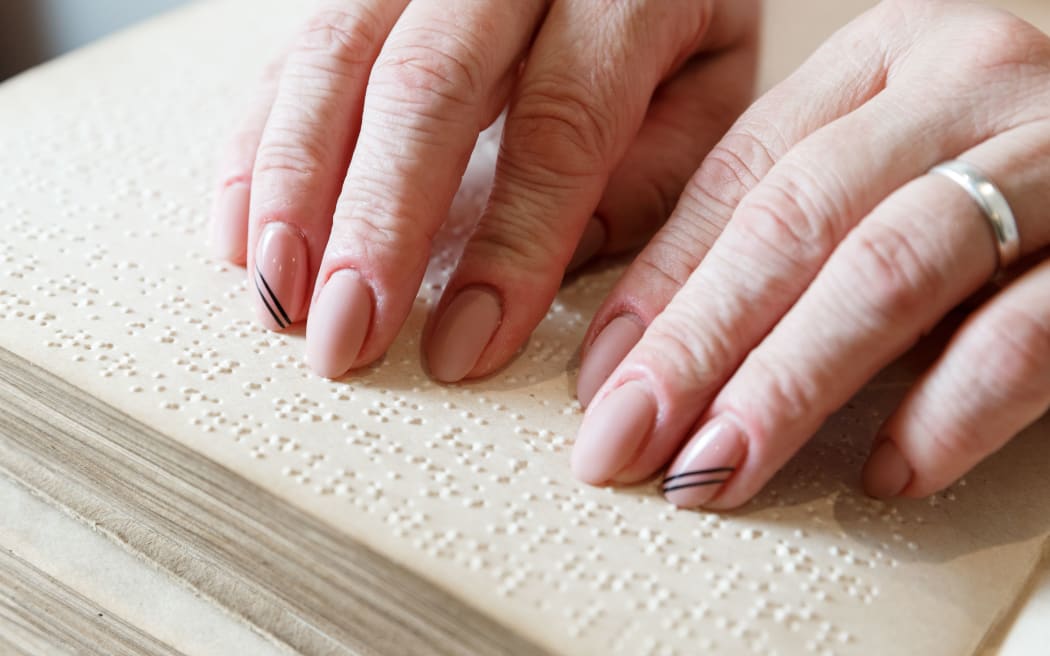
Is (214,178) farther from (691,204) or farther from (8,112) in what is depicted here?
(691,204)

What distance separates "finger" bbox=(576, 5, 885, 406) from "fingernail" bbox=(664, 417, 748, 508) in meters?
0.09

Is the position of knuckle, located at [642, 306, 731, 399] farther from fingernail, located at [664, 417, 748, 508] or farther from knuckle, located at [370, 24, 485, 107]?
knuckle, located at [370, 24, 485, 107]

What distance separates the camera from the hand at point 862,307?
0.47 metres

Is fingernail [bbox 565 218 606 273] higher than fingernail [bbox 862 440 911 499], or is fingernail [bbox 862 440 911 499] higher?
fingernail [bbox 862 440 911 499]

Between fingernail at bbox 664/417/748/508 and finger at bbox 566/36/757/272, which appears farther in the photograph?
finger at bbox 566/36/757/272

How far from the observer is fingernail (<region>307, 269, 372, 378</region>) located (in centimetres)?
55

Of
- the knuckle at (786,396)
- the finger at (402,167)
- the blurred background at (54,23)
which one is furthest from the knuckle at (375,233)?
the blurred background at (54,23)

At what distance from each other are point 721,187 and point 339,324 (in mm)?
224

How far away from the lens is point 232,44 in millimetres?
986

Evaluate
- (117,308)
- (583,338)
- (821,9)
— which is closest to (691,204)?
(583,338)

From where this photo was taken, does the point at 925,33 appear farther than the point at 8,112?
No

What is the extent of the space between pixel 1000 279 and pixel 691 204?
0.54 feet

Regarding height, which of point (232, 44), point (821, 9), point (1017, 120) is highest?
point (1017, 120)

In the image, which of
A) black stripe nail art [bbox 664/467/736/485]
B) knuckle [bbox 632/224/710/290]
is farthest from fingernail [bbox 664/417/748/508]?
knuckle [bbox 632/224/710/290]
